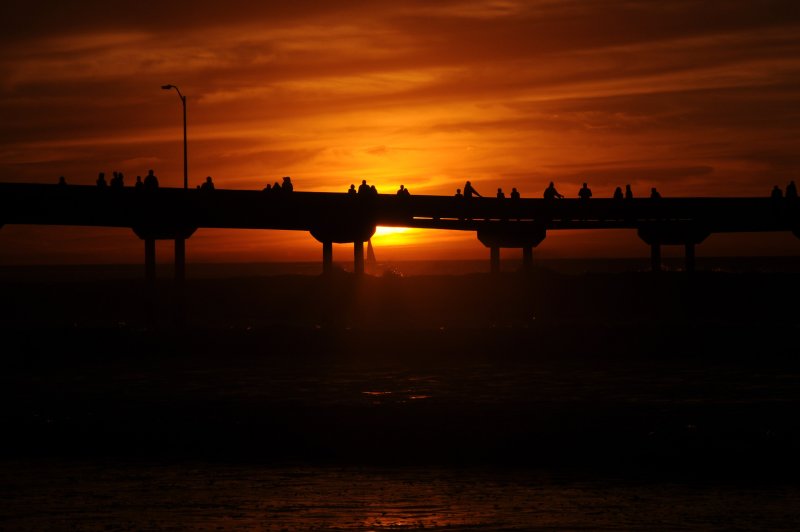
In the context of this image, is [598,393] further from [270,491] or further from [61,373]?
[61,373]

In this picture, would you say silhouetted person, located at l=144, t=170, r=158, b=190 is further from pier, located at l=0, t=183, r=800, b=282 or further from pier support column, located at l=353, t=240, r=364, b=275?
pier support column, located at l=353, t=240, r=364, b=275

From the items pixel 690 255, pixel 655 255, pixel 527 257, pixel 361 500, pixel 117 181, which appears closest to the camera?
pixel 361 500

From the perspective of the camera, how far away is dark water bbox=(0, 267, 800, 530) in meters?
17.2

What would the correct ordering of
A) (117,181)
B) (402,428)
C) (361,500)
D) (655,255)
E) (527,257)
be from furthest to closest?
(655,255) → (527,257) → (117,181) → (402,428) → (361,500)

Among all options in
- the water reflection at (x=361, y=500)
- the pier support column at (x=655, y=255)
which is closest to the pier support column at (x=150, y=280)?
the pier support column at (x=655, y=255)

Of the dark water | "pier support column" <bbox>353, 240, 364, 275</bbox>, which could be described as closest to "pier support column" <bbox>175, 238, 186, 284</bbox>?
the dark water

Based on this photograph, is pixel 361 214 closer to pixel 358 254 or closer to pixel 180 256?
pixel 358 254

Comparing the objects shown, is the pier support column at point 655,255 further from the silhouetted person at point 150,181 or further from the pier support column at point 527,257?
the silhouetted person at point 150,181

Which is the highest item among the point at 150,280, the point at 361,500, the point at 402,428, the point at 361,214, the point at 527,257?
the point at 361,214

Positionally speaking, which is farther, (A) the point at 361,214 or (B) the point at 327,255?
(B) the point at 327,255

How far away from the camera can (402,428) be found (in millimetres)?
25109

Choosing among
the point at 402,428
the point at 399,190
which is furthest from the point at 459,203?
the point at 402,428

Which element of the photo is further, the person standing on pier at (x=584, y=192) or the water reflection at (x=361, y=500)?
the person standing on pier at (x=584, y=192)

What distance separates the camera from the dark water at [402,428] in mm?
17203
